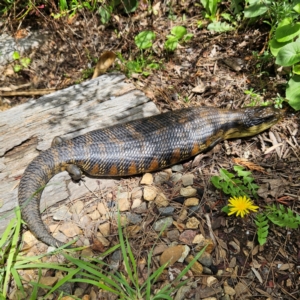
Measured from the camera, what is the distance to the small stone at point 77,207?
3.98 m

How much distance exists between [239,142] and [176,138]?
0.91 meters

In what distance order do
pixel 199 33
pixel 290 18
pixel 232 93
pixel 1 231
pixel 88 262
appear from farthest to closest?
pixel 199 33 → pixel 232 93 → pixel 290 18 → pixel 1 231 → pixel 88 262

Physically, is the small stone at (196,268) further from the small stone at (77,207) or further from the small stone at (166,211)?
the small stone at (77,207)

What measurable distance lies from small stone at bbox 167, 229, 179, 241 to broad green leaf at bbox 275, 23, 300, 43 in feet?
9.19

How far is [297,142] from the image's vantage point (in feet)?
14.4

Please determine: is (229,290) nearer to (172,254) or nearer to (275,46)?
(172,254)

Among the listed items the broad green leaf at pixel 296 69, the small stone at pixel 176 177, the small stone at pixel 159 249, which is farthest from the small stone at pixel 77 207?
the broad green leaf at pixel 296 69

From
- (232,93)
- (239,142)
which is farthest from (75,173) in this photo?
(232,93)

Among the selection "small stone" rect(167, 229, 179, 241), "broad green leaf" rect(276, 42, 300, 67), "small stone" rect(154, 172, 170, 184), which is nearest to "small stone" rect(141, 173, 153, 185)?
"small stone" rect(154, 172, 170, 184)

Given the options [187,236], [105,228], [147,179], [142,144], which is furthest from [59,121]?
[187,236]

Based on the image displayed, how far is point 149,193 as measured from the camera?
159 inches

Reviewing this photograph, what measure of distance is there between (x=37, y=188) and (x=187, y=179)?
172 centimetres

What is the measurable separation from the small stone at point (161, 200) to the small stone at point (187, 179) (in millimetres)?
309

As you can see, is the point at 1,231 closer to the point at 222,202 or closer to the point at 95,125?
the point at 95,125
